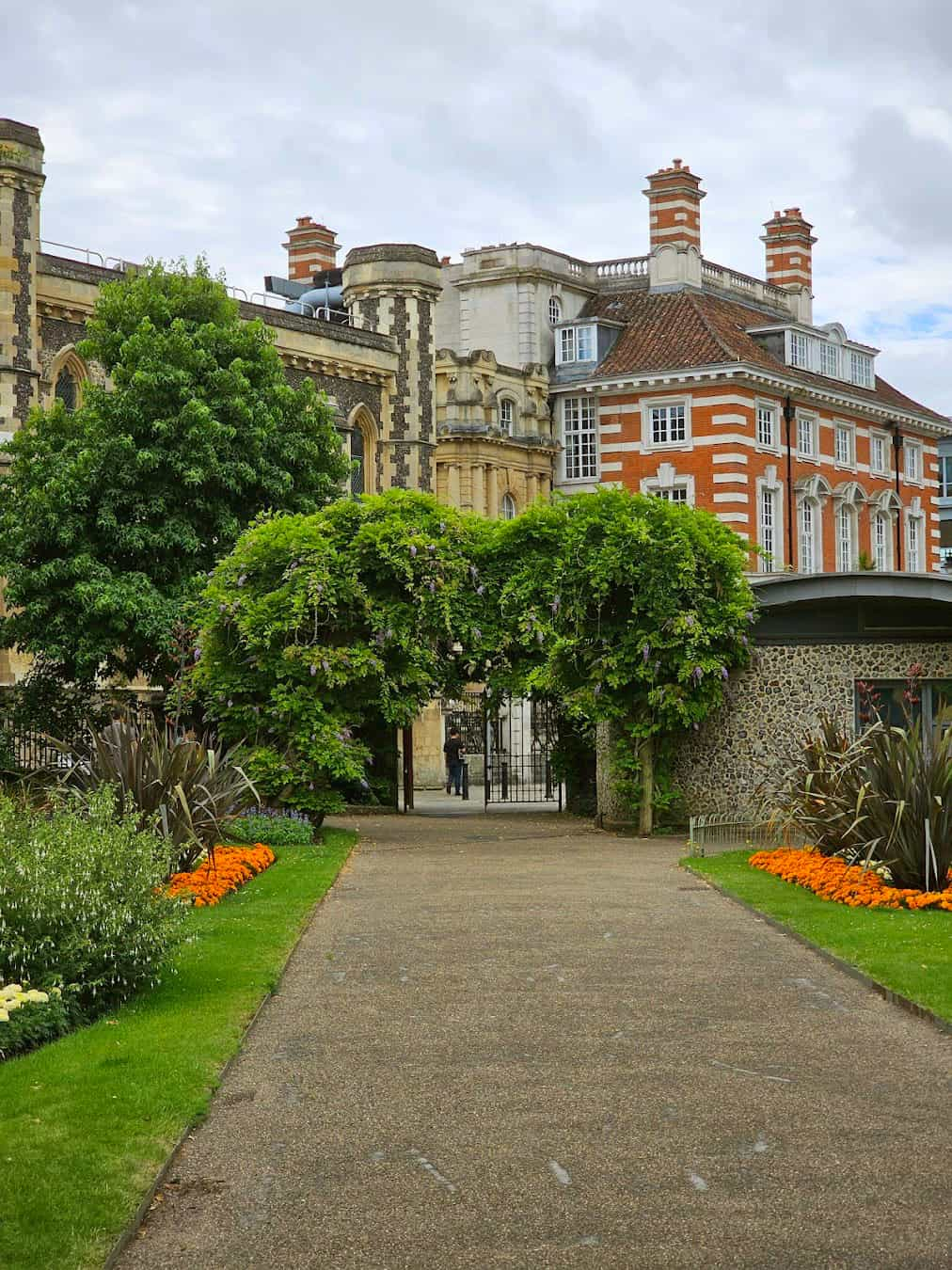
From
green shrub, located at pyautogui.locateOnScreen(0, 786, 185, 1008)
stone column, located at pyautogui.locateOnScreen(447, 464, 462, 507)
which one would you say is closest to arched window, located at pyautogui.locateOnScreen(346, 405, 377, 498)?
stone column, located at pyautogui.locateOnScreen(447, 464, 462, 507)

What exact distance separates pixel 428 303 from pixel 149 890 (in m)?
38.6

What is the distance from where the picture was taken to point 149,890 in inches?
472

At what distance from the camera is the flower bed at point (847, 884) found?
1609cm

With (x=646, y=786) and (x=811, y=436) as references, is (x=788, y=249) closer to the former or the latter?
(x=811, y=436)

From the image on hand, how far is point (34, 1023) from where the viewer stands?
405 inches

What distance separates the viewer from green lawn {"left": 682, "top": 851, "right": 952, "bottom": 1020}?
39.1 ft

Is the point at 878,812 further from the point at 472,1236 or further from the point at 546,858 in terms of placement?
the point at 472,1236

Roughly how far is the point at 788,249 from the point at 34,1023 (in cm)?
5844

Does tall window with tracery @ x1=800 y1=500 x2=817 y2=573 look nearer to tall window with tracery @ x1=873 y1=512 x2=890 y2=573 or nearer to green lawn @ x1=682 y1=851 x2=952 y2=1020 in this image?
tall window with tracery @ x1=873 y1=512 x2=890 y2=573

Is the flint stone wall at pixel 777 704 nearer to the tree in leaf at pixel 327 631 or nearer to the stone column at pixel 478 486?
the tree in leaf at pixel 327 631

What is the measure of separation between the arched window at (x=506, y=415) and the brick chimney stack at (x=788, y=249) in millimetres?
15156

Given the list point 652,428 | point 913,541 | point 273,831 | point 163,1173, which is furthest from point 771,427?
point 163,1173

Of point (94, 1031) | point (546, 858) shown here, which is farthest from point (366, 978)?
point (546, 858)

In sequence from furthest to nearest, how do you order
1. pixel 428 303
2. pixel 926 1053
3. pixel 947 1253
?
pixel 428 303
pixel 926 1053
pixel 947 1253
